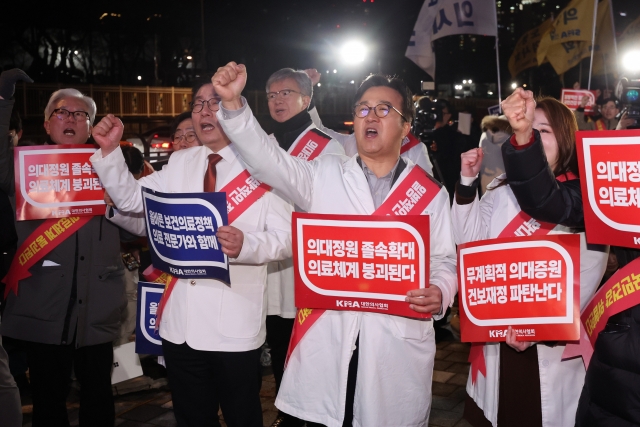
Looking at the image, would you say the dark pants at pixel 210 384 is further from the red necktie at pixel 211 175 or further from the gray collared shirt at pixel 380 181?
the gray collared shirt at pixel 380 181

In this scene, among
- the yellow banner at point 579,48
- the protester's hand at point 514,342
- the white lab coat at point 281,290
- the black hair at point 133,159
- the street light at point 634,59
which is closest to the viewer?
the protester's hand at point 514,342

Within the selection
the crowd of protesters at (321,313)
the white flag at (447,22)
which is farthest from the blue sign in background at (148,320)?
the white flag at (447,22)

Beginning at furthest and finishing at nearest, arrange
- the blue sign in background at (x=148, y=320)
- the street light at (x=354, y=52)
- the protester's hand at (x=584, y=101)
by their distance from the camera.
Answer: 1. the street light at (x=354, y=52)
2. the protester's hand at (x=584, y=101)
3. the blue sign in background at (x=148, y=320)

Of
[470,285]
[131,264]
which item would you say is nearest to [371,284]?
[470,285]

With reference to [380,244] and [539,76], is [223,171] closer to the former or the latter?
[380,244]

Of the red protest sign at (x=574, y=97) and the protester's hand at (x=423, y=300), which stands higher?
the red protest sign at (x=574, y=97)

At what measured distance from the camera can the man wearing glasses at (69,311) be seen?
4.02 meters

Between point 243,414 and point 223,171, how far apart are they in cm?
118

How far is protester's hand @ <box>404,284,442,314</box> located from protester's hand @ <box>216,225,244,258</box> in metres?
0.79

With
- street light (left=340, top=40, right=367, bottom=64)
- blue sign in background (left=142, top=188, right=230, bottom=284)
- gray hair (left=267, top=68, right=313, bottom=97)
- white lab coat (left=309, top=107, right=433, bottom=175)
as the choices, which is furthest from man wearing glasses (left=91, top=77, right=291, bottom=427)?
street light (left=340, top=40, right=367, bottom=64)

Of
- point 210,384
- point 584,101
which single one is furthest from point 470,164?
point 584,101

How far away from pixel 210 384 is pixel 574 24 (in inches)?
464

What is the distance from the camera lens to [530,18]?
6556cm

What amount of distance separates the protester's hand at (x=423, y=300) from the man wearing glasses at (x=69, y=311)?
2160mm
